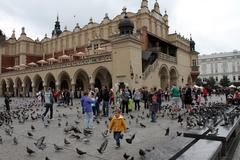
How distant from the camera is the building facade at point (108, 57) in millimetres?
28266

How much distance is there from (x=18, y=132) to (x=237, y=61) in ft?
312

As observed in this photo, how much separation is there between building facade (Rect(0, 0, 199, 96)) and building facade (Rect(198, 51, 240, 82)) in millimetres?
49998

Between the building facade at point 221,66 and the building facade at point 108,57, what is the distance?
50.0 metres

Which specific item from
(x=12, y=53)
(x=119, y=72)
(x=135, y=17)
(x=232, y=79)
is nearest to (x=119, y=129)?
(x=119, y=72)

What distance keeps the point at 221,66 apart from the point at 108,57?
77373 millimetres

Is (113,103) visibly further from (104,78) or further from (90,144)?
(90,144)

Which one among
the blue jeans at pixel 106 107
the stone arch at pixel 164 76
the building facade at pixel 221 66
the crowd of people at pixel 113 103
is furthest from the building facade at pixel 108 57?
the building facade at pixel 221 66

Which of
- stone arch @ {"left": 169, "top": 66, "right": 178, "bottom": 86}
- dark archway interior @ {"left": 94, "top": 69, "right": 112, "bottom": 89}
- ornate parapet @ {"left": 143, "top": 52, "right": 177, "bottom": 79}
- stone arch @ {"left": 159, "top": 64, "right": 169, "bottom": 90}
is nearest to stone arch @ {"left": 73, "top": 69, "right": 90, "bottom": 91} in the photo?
dark archway interior @ {"left": 94, "top": 69, "right": 112, "bottom": 89}

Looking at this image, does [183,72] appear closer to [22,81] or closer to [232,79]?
[22,81]

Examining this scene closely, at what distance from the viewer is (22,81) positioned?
140 feet

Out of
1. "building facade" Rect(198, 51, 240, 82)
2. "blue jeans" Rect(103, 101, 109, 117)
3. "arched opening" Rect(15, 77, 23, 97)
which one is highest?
"building facade" Rect(198, 51, 240, 82)

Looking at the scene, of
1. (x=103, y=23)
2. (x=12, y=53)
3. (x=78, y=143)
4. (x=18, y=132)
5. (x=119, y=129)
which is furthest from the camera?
(x=12, y=53)

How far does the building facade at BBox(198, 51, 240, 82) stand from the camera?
307ft

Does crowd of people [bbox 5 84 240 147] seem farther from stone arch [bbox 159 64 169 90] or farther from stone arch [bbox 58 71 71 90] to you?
stone arch [bbox 159 64 169 90]
